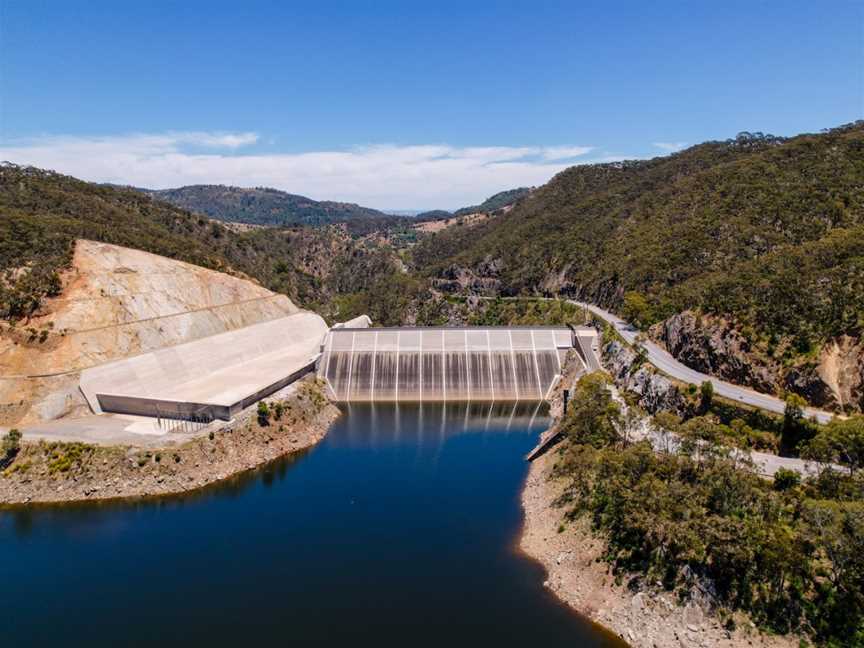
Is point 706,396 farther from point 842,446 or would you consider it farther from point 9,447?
point 9,447

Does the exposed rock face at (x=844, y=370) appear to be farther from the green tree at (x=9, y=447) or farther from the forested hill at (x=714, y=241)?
the green tree at (x=9, y=447)

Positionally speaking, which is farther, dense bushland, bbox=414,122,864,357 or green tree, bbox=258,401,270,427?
green tree, bbox=258,401,270,427

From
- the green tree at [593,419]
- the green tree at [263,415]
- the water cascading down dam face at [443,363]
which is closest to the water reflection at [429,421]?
the water cascading down dam face at [443,363]

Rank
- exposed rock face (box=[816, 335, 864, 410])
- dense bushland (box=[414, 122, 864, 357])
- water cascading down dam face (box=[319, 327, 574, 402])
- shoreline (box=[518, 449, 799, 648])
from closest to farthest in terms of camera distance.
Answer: shoreline (box=[518, 449, 799, 648]), exposed rock face (box=[816, 335, 864, 410]), dense bushland (box=[414, 122, 864, 357]), water cascading down dam face (box=[319, 327, 574, 402])

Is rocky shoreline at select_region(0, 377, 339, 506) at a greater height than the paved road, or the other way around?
the paved road

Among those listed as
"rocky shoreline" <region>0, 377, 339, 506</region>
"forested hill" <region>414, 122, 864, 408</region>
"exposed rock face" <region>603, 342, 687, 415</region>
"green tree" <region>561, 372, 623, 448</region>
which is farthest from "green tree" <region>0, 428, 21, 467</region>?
"forested hill" <region>414, 122, 864, 408</region>

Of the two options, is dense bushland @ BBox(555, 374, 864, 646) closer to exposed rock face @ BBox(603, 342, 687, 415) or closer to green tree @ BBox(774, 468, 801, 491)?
green tree @ BBox(774, 468, 801, 491)

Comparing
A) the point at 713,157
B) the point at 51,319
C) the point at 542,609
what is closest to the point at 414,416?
the point at 542,609
